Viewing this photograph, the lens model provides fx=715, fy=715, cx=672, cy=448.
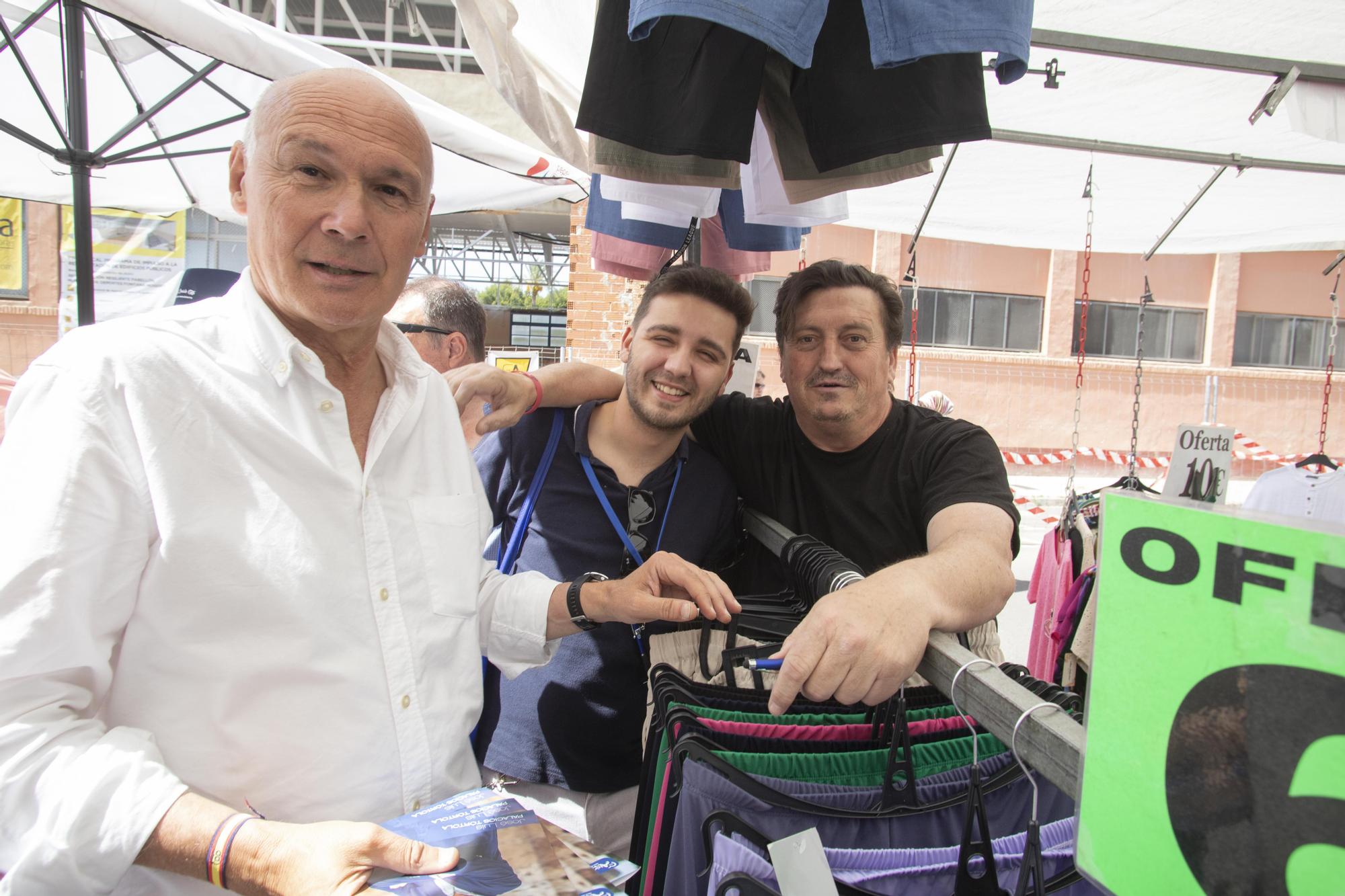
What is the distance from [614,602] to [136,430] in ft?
2.94

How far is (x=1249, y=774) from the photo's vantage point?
1.79 feet

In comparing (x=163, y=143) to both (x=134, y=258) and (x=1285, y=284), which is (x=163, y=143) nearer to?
Answer: (x=134, y=258)

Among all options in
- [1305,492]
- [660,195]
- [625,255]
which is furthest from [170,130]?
[1305,492]

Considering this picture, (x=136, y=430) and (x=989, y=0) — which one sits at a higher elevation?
(x=989, y=0)

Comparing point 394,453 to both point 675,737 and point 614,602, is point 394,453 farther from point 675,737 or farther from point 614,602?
point 675,737

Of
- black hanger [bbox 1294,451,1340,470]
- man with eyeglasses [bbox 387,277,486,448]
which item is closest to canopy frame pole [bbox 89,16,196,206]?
man with eyeglasses [bbox 387,277,486,448]

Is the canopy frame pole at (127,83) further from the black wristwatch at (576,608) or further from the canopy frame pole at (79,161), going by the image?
the black wristwatch at (576,608)

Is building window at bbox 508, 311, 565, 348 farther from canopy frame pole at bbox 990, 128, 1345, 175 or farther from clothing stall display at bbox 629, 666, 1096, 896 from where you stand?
clothing stall display at bbox 629, 666, 1096, 896

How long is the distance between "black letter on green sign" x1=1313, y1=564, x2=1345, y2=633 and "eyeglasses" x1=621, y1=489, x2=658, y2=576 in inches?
62.9

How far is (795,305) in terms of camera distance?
223 centimetres

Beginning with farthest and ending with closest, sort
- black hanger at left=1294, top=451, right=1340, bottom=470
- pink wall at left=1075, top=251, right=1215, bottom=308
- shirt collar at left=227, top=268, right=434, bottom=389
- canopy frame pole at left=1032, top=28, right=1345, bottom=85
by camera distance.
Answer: pink wall at left=1075, top=251, right=1215, bottom=308, black hanger at left=1294, top=451, right=1340, bottom=470, canopy frame pole at left=1032, top=28, right=1345, bottom=85, shirt collar at left=227, top=268, right=434, bottom=389

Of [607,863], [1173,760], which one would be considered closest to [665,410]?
[607,863]

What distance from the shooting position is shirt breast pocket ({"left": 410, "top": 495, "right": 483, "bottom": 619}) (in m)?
1.36

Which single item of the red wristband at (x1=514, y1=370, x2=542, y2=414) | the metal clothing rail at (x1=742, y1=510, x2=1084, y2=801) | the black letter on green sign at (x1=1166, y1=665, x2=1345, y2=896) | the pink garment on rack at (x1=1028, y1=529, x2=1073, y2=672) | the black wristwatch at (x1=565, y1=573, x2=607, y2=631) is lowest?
the pink garment on rack at (x1=1028, y1=529, x2=1073, y2=672)
